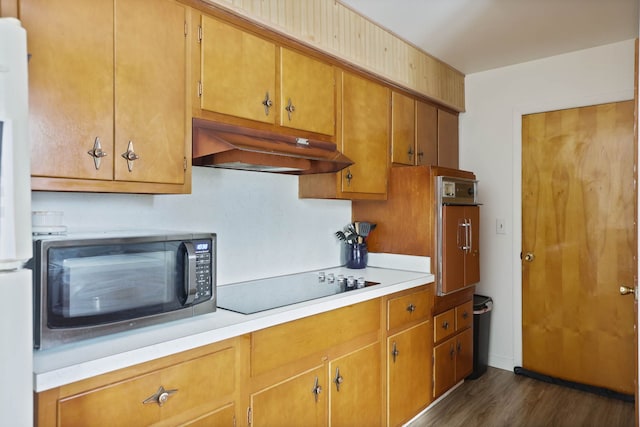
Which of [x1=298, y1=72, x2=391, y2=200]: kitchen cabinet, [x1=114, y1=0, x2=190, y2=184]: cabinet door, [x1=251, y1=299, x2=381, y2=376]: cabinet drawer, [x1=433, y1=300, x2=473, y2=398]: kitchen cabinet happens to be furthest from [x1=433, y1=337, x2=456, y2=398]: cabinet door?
[x1=114, y1=0, x2=190, y2=184]: cabinet door

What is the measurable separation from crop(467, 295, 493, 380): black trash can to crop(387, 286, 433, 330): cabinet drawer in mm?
798

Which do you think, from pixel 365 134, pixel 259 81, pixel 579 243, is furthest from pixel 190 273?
pixel 579 243

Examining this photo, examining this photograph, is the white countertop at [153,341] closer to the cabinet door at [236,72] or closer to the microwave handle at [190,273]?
the microwave handle at [190,273]

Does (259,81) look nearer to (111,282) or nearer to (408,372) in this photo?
(111,282)

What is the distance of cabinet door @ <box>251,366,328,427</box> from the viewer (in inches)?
65.4

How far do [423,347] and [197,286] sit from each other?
162 cm

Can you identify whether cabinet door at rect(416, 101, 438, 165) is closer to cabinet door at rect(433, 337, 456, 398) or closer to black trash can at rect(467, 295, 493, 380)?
black trash can at rect(467, 295, 493, 380)

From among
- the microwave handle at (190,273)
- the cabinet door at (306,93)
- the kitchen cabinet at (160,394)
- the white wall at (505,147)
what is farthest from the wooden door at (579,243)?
the microwave handle at (190,273)

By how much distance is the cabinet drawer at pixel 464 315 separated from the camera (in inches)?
118

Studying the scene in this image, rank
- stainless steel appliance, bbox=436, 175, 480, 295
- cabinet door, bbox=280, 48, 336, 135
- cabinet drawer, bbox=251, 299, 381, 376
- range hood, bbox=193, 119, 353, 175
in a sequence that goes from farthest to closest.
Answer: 1. stainless steel appliance, bbox=436, 175, 480, 295
2. cabinet door, bbox=280, 48, 336, 135
3. range hood, bbox=193, 119, 353, 175
4. cabinet drawer, bbox=251, 299, 381, 376

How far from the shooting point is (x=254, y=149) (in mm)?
1840

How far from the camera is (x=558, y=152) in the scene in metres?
3.19

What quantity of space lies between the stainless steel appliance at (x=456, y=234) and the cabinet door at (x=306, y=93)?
2.74ft

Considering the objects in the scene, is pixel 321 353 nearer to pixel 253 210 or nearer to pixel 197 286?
pixel 197 286
